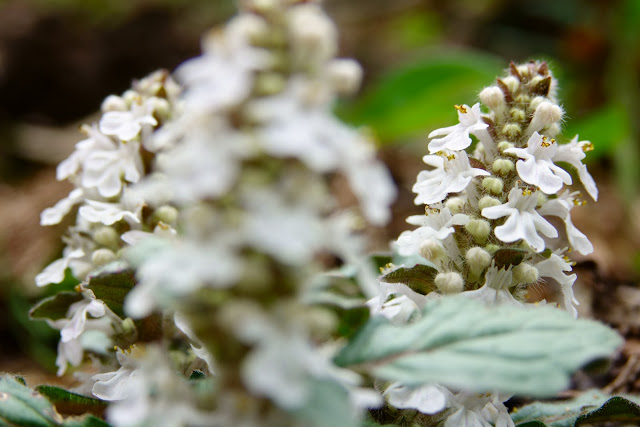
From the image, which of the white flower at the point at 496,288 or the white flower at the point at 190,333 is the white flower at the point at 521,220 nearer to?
the white flower at the point at 496,288

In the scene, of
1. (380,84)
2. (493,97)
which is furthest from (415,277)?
(380,84)

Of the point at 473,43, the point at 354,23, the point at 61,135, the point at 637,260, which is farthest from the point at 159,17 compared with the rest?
the point at 637,260

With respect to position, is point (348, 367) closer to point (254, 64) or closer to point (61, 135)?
point (254, 64)

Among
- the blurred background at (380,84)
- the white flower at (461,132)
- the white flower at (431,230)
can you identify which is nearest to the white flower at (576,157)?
the white flower at (461,132)

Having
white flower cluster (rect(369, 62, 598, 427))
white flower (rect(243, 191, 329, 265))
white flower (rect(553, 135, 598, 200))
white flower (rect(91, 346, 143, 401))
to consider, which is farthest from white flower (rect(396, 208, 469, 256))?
white flower (rect(91, 346, 143, 401))

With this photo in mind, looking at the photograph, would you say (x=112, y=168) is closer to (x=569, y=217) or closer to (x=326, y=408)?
(x=326, y=408)
